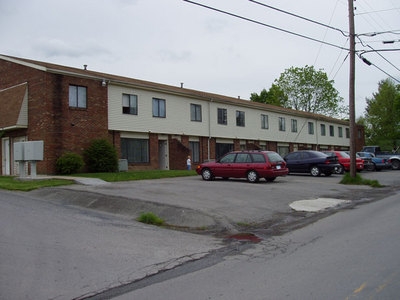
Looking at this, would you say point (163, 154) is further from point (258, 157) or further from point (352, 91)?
point (352, 91)

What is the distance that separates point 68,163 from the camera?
2178cm

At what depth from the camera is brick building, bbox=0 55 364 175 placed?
22.4 m

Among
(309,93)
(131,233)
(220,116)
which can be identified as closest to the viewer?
(131,233)

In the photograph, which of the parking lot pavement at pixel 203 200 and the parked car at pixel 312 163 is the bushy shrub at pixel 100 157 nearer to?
the parking lot pavement at pixel 203 200

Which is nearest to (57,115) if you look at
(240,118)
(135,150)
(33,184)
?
(135,150)

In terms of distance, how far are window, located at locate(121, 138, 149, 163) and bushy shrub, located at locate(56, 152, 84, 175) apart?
422 centimetres

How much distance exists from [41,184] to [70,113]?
284 inches

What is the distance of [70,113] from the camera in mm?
22859

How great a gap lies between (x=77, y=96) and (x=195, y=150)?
10811 millimetres

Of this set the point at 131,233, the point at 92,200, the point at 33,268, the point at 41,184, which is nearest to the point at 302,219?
the point at 131,233

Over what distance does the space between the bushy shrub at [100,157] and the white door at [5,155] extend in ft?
17.6

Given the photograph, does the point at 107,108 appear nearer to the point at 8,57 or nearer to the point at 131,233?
the point at 8,57

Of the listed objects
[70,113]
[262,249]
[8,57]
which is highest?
[8,57]

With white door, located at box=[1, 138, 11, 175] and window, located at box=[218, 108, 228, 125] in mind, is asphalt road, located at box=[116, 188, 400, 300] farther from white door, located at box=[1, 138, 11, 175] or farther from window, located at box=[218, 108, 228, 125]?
window, located at box=[218, 108, 228, 125]
